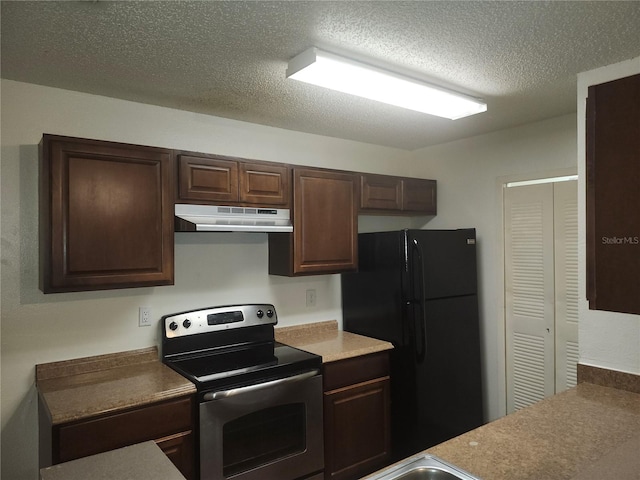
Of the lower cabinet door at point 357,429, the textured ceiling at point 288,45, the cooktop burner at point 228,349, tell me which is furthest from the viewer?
the lower cabinet door at point 357,429

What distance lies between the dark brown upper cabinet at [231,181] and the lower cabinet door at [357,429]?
1.23 meters

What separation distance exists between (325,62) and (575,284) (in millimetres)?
2182

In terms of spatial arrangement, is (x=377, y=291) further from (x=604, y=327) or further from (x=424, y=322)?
(x=604, y=327)

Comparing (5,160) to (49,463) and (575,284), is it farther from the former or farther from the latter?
(575,284)

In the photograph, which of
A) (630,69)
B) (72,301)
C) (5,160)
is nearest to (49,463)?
(72,301)

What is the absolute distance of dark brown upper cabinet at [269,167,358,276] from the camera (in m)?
2.76

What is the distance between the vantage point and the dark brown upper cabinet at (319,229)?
2.76m

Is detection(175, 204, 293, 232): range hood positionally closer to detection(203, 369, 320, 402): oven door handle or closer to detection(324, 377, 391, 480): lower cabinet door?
detection(203, 369, 320, 402): oven door handle

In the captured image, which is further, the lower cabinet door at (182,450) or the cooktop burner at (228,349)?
the cooktop burner at (228,349)

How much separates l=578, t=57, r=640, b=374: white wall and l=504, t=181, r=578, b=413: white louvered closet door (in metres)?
0.84

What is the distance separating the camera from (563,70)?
6.81 ft

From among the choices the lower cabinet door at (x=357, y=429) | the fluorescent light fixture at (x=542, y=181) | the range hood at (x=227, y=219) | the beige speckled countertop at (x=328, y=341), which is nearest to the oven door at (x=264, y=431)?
the lower cabinet door at (x=357, y=429)

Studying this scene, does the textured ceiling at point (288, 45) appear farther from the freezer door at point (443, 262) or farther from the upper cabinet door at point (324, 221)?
the freezer door at point (443, 262)

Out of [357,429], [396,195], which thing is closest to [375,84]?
[396,195]
